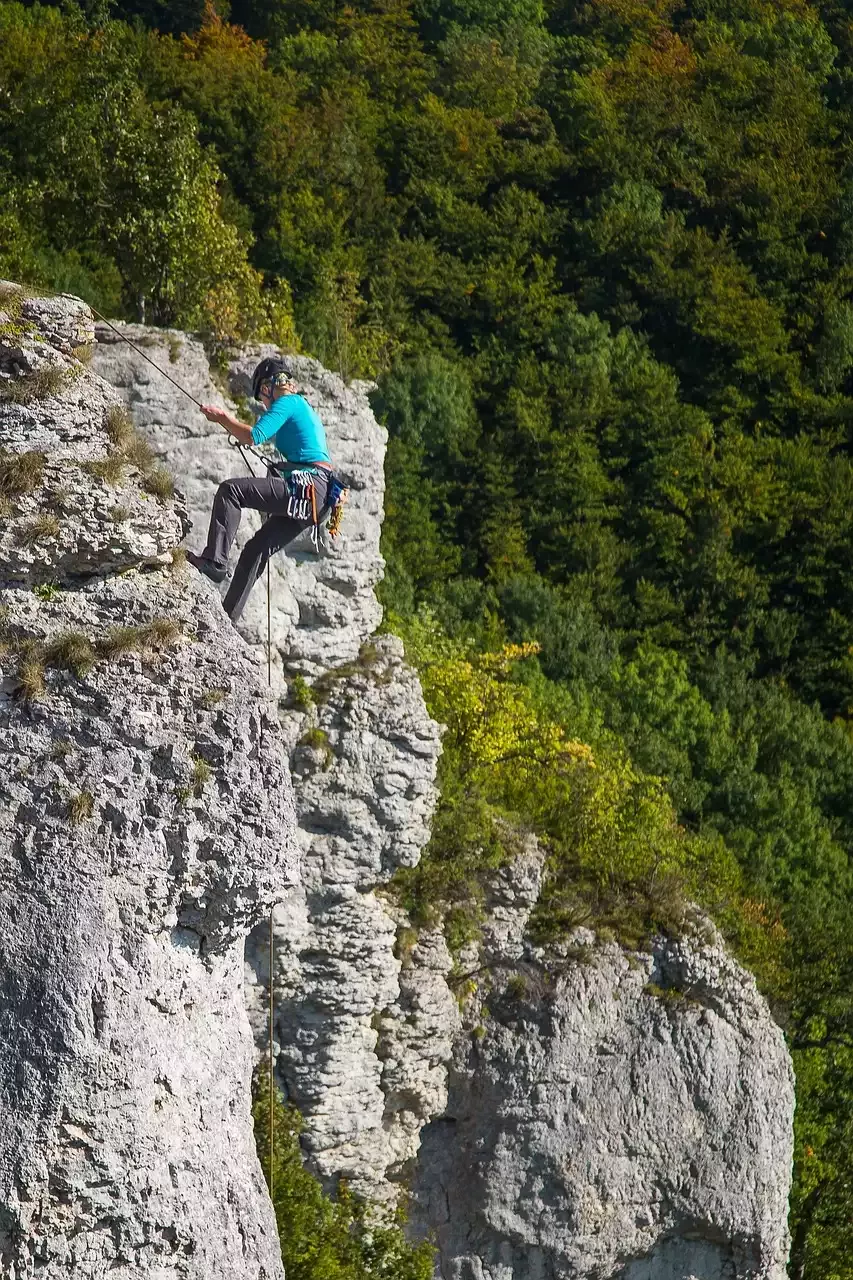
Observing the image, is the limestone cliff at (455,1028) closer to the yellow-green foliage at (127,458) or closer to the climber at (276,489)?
the climber at (276,489)

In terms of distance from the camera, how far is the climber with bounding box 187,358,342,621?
1413cm

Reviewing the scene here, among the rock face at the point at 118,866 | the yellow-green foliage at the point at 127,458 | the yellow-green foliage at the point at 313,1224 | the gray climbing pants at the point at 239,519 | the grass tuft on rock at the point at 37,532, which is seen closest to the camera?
the rock face at the point at 118,866

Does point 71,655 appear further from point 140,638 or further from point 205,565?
point 205,565

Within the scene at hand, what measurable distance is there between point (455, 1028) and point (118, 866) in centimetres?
1182

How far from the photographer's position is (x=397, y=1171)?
71.8ft

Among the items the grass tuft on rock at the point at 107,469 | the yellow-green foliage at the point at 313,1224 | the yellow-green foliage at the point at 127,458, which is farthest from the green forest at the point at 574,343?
the grass tuft on rock at the point at 107,469

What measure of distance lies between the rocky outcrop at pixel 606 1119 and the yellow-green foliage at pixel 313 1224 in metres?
1.63

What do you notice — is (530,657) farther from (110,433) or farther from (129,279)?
(110,433)

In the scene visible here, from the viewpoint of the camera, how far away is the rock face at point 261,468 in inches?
764

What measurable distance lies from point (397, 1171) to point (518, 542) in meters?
16.2

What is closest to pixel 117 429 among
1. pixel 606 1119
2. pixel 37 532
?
pixel 37 532

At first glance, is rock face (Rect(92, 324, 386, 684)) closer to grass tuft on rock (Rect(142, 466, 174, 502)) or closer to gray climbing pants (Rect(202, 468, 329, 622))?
gray climbing pants (Rect(202, 468, 329, 622))

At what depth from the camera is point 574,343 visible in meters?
38.1

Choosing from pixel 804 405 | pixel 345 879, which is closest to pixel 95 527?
pixel 345 879
